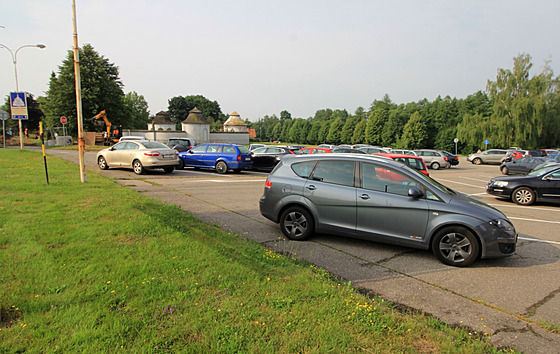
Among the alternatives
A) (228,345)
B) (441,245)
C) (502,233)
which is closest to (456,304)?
(441,245)

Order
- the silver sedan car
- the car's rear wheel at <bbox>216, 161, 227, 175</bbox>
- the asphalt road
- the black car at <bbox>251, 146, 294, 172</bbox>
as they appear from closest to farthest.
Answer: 1. the asphalt road
2. the silver sedan car
3. the car's rear wheel at <bbox>216, 161, 227, 175</bbox>
4. the black car at <bbox>251, 146, 294, 172</bbox>

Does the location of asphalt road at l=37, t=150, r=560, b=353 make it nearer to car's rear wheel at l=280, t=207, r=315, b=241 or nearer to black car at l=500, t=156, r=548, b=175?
car's rear wheel at l=280, t=207, r=315, b=241

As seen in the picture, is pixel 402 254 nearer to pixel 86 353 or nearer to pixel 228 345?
pixel 228 345

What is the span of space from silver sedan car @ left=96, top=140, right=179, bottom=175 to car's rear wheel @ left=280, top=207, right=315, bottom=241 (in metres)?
11.1

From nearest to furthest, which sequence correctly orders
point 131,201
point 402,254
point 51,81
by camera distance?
point 402,254 → point 131,201 → point 51,81

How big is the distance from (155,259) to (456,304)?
387 cm

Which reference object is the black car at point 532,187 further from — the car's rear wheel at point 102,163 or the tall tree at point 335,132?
the tall tree at point 335,132

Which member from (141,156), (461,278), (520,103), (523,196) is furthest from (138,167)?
(520,103)

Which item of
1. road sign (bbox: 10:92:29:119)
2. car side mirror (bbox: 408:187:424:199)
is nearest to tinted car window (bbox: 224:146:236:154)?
car side mirror (bbox: 408:187:424:199)

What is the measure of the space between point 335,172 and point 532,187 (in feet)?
31.3

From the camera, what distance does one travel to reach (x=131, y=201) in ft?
26.7

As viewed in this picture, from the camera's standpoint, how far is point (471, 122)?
185 ft

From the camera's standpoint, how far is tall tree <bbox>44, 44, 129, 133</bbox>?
169 feet

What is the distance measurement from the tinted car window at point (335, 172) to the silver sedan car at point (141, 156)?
1140 centimetres
